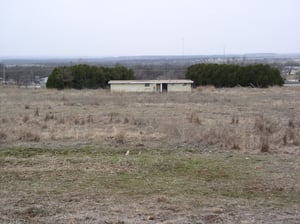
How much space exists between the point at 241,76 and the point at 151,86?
463 inches

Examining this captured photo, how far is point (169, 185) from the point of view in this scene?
7.41 metres

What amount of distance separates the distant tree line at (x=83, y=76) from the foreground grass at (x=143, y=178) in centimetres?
5025

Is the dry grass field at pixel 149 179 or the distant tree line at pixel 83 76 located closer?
A: the dry grass field at pixel 149 179

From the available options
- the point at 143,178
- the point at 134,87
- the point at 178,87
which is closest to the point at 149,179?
the point at 143,178

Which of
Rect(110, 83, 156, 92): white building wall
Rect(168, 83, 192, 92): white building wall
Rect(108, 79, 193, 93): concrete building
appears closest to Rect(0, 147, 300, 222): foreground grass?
Rect(110, 83, 156, 92): white building wall

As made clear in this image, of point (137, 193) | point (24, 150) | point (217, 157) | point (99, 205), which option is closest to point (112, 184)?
point (137, 193)

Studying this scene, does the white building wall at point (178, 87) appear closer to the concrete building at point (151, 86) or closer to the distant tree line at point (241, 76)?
the concrete building at point (151, 86)

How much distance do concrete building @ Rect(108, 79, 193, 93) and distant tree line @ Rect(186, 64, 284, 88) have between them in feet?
18.9

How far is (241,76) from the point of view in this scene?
2382 inches

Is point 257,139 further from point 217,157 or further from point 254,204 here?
point 254,204

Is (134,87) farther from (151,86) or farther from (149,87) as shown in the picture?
(151,86)

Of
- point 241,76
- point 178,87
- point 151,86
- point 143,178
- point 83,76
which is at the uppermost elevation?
point 143,178

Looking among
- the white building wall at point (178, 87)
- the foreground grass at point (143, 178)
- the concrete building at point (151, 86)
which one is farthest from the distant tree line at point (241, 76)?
the foreground grass at point (143, 178)

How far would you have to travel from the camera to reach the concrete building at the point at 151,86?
5541 centimetres
